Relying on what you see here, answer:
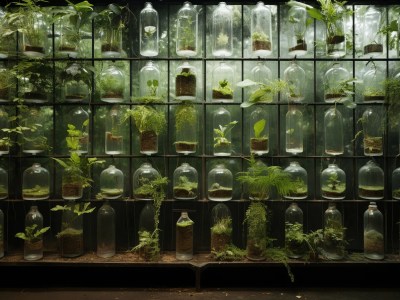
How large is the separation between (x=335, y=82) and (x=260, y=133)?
3.43ft

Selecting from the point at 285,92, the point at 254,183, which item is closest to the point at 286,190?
the point at 254,183

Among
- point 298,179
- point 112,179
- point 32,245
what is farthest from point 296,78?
point 32,245

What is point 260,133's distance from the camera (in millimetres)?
4043

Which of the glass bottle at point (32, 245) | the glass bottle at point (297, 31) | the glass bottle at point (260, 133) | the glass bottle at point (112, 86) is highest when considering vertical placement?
the glass bottle at point (297, 31)

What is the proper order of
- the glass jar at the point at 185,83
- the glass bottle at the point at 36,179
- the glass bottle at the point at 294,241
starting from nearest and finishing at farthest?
the glass bottle at the point at 294,241, the glass jar at the point at 185,83, the glass bottle at the point at 36,179

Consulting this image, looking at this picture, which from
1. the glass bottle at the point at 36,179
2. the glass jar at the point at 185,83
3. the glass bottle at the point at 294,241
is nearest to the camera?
the glass bottle at the point at 294,241

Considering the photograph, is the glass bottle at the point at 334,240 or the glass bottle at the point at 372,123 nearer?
the glass bottle at the point at 334,240

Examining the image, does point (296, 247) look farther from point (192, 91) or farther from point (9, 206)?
point (9, 206)

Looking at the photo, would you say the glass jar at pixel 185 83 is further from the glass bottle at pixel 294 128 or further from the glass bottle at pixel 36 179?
the glass bottle at pixel 36 179

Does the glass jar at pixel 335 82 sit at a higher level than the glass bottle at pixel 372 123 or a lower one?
higher

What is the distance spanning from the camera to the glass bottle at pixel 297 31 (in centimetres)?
A: 402

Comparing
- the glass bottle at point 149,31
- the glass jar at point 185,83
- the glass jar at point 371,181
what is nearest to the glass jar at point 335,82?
the glass jar at point 371,181

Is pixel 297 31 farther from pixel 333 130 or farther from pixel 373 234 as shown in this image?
pixel 373 234

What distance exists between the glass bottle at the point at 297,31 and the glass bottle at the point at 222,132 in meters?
1.00
